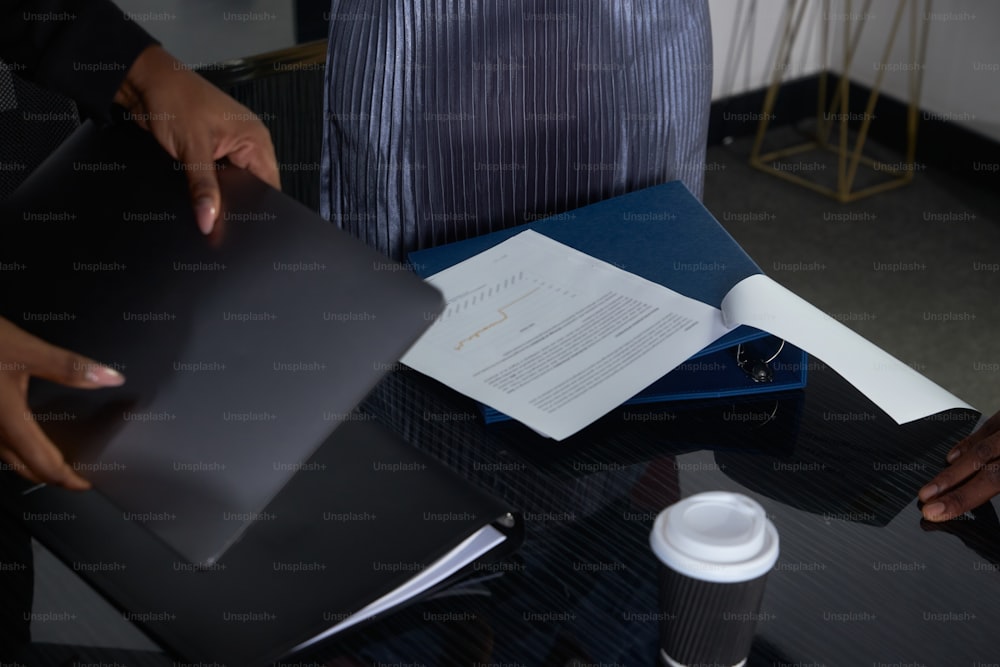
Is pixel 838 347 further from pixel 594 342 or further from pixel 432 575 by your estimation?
pixel 432 575

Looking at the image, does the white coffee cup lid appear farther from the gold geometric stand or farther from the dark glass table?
the gold geometric stand

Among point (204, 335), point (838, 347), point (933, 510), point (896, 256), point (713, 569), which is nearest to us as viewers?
point (713, 569)

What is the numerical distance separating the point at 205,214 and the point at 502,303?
1.23 feet

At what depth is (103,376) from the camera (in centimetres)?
73

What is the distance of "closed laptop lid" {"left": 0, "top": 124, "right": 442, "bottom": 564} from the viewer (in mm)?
737

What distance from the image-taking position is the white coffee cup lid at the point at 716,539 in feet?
2.15

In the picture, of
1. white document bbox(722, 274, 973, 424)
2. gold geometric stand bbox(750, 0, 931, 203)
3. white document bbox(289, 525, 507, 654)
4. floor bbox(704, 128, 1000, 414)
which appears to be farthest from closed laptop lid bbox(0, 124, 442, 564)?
gold geometric stand bbox(750, 0, 931, 203)

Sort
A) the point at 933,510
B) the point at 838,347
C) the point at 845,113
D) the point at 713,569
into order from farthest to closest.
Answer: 1. the point at 845,113
2. the point at 838,347
3. the point at 933,510
4. the point at 713,569

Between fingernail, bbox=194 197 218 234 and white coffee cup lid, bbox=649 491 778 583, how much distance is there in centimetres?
42

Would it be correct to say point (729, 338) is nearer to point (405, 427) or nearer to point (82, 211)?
point (405, 427)

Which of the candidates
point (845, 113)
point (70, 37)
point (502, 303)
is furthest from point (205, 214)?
point (845, 113)

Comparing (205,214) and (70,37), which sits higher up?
(70,37)

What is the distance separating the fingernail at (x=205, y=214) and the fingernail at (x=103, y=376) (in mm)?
143

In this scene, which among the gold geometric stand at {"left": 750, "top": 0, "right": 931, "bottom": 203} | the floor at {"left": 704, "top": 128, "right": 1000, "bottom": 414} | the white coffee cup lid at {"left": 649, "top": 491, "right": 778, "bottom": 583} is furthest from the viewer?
the gold geometric stand at {"left": 750, "top": 0, "right": 931, "bottom": 203}
